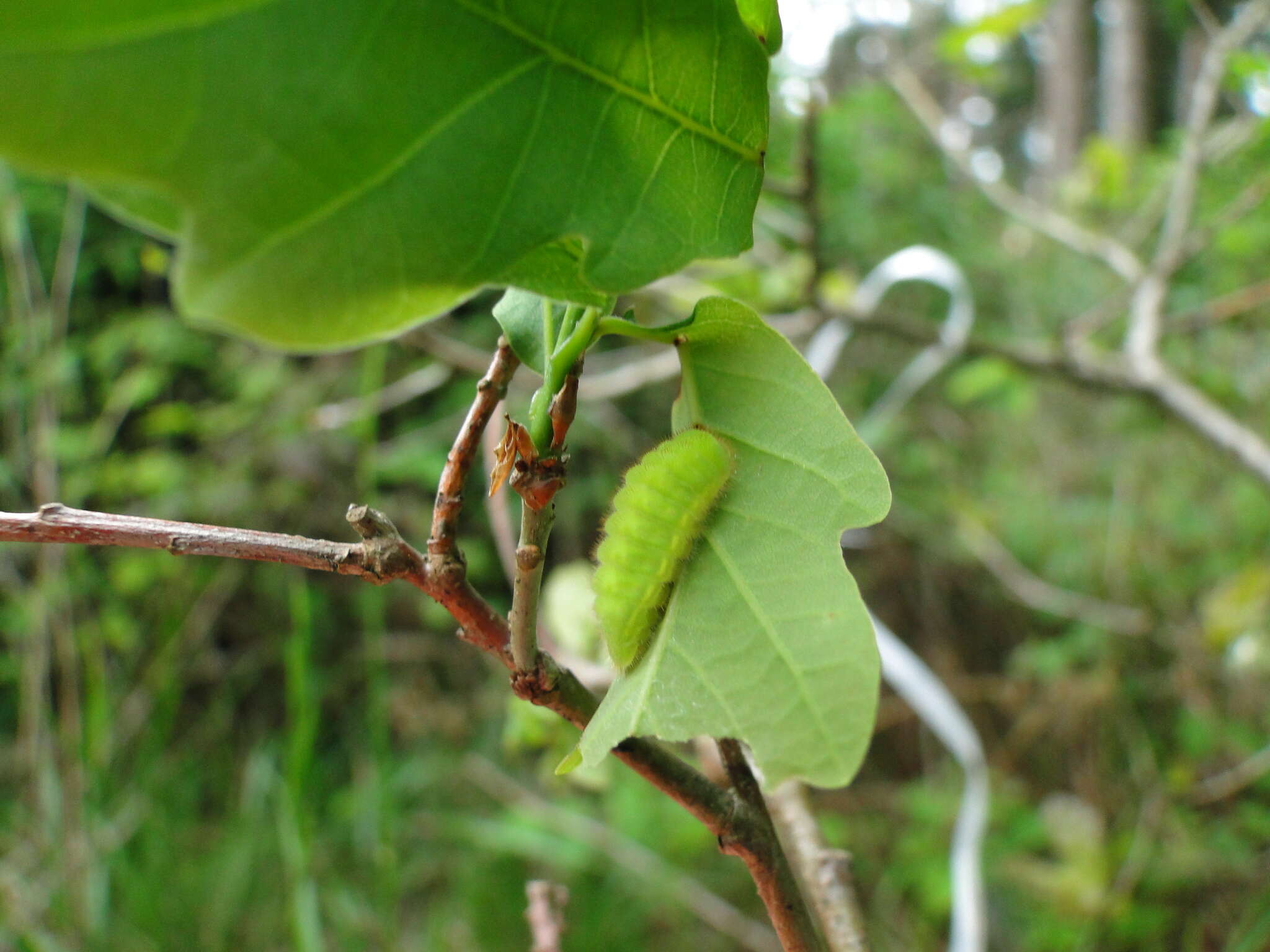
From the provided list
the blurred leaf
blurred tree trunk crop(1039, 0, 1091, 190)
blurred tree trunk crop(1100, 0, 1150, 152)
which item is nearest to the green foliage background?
blurred tree trunk crop(1100, 0, 1150, 152)

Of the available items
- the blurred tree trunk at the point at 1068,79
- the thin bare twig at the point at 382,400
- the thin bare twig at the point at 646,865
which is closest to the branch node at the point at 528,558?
the thin bare twig at the point at 382,400

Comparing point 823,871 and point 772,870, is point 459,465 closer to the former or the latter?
point 772,870

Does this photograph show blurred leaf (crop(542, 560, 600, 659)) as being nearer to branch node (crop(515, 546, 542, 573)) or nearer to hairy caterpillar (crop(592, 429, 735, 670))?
hairy caterpillar (crop(592, 429, 735, 670))

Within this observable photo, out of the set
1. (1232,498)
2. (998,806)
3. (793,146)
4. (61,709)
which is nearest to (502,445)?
(793,146)

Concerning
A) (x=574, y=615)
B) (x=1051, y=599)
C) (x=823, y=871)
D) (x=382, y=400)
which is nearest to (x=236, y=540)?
(x=823, y=871)

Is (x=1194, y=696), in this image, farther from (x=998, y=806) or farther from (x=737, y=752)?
(x=737, y=752)

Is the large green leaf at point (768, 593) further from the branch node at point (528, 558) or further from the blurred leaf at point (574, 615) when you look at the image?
the blurred leaf at point (574, 615)
